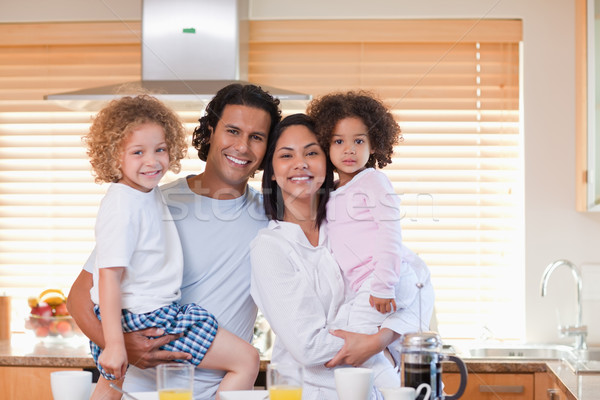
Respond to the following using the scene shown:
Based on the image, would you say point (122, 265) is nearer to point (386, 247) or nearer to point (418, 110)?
point (386, 247)

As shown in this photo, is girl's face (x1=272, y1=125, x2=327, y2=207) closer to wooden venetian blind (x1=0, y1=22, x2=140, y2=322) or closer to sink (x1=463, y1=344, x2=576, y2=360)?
sink (x1=463, y1=344, x2=576, y2=360)

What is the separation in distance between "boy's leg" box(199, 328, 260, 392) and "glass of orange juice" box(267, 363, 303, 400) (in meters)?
0.34

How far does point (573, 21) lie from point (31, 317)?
2.16 metres

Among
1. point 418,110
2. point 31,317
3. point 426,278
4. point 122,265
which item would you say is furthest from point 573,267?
point 31,317

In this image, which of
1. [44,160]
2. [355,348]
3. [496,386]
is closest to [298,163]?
[355,348]

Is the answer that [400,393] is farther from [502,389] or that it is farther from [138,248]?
[502,389]

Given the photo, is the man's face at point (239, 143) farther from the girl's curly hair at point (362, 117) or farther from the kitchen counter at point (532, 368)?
Answer: the kitchen counter at point (532, 368)

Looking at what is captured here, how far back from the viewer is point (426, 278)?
60.2 inches

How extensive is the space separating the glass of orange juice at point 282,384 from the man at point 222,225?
42cm

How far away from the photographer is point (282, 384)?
1.02 metres

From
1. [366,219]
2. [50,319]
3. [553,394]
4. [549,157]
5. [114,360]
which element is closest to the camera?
[114,360]

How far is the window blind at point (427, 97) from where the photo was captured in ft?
8.49

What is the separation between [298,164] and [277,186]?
92 mm

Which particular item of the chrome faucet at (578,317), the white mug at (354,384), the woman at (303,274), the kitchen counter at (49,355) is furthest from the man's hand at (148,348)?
the chrome faucet at (578,317)
